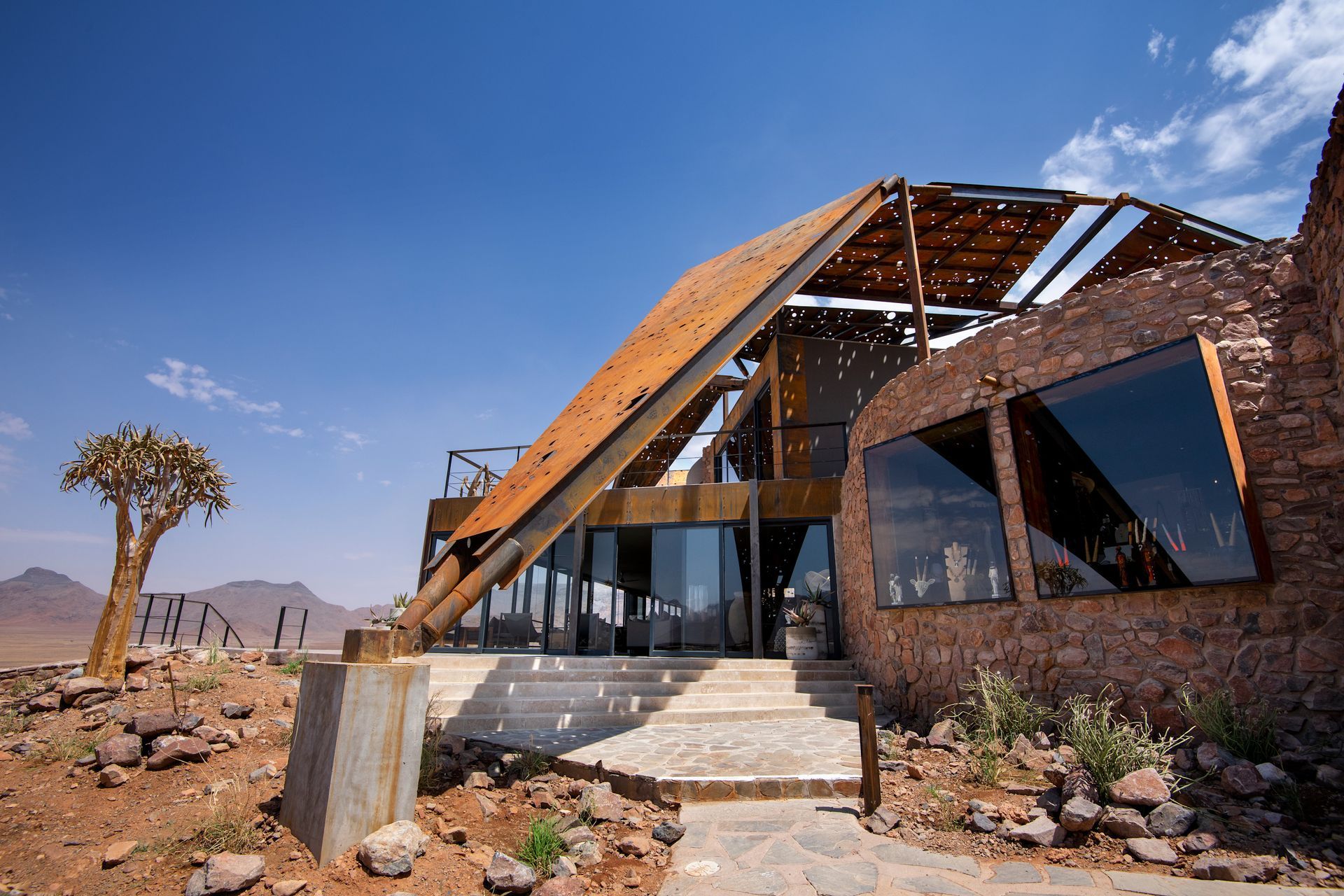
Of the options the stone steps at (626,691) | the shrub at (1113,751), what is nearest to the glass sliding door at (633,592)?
the stone steps at (626,691)

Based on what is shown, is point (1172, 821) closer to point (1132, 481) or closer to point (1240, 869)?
point (1240, 869)

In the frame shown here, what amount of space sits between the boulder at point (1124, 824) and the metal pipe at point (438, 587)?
3853 mm

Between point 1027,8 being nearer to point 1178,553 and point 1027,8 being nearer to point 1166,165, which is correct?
point 1166,165

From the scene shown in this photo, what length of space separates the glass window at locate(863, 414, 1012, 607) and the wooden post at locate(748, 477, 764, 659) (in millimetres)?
2610

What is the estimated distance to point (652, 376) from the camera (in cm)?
543

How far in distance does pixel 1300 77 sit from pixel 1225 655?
4.93 metres

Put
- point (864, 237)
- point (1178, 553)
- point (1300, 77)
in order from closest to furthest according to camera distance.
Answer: point (1178, 553) → point (1300, 77) → point (864, 237)

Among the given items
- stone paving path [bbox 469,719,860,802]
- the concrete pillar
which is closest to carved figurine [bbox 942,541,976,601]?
stone paving path [bbox 469,719,860,802]

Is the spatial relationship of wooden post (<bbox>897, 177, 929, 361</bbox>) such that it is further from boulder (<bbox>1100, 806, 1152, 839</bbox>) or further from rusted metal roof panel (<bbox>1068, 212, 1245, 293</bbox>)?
boulder (<bbox>1100, 806, 1152, 839</bbox>)

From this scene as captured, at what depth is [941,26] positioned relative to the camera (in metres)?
6.68

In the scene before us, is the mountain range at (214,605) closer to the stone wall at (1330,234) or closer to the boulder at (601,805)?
the boulder at (601,805)

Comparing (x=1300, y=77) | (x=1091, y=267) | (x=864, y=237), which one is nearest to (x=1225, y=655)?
(x=1300, y=77)

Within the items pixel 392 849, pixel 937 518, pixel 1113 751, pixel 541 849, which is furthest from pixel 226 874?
pixel 937 518

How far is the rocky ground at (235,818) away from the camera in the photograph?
2.67m
